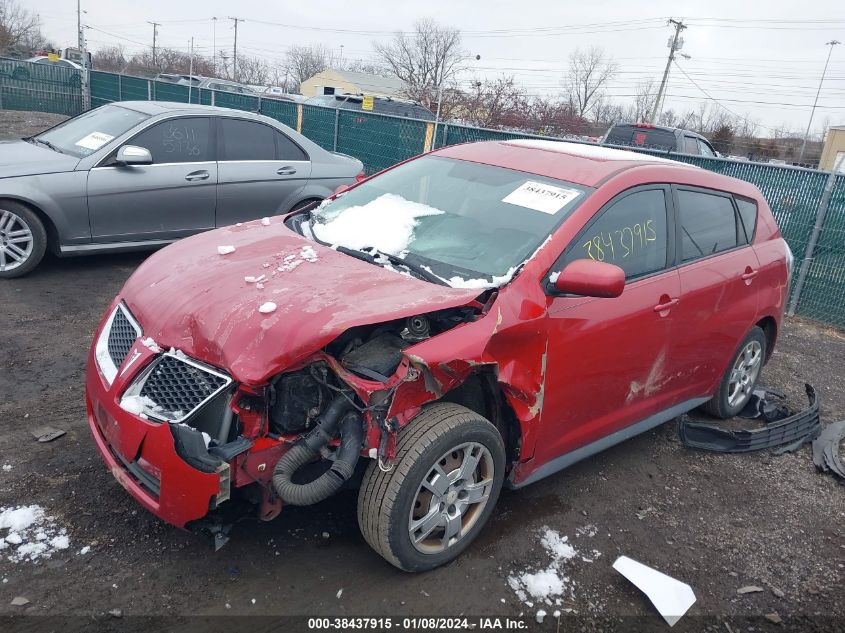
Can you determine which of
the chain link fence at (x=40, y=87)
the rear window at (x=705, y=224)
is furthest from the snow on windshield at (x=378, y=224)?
the chain link fence at (x=40, y=87)

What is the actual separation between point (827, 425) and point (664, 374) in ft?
6.59

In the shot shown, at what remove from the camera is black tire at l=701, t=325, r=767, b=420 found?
15.0ft

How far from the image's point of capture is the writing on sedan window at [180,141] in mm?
6633

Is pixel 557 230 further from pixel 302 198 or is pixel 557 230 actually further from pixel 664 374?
pixel 302 198

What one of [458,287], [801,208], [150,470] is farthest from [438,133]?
[150,470]

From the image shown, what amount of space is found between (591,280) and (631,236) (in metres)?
0.79

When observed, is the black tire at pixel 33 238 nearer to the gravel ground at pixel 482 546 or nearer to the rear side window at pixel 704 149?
the gravel ground at pixel 482 546

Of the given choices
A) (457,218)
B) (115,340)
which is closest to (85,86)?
(115,340)

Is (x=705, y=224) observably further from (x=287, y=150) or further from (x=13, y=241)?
(x=13, y=241)

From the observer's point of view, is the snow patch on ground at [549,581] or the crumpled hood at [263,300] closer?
the crumpled hood at [263,300]

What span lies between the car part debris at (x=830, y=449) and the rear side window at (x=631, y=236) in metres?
1.90

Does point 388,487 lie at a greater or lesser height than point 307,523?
greater

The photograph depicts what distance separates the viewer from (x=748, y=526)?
11.9ft

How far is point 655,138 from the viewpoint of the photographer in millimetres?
12328
